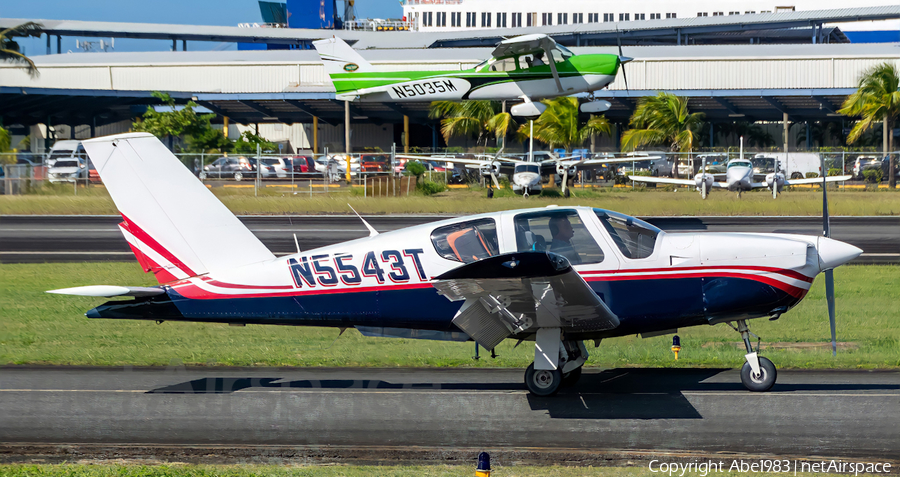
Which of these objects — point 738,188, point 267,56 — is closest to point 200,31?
Answer: point 267,56

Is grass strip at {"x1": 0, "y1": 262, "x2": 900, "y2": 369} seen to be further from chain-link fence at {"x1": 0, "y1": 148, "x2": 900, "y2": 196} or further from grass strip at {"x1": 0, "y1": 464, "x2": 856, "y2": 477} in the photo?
chain-link fence at {"x1": 0, "y1": 148, "x2": 900, "y2": 196}

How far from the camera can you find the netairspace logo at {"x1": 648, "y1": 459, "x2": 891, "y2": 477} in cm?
658

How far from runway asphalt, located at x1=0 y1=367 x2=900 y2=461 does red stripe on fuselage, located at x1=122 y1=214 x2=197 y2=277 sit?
5.10 feet

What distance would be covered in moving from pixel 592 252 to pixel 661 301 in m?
0.95

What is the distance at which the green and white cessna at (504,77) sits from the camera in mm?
26984

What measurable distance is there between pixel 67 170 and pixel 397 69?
20467 mm

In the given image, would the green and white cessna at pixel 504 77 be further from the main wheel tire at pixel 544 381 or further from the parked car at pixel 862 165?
the parked car at pixel 862 165

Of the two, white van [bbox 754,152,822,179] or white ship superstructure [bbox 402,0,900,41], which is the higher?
white ship superstructure [bbox 402,0,900,41]

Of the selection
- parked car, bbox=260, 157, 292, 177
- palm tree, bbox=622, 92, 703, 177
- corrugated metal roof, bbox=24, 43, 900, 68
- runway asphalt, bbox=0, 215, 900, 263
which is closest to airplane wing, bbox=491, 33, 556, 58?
A: runway asphalt, bbox=0, 215, 900, 263

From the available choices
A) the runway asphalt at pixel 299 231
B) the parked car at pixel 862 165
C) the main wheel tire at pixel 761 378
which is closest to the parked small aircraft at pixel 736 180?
the parked car at pixel 862 165

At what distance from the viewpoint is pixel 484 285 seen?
25.8 feet

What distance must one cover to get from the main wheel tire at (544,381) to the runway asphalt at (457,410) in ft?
0.47

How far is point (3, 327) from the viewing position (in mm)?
14023

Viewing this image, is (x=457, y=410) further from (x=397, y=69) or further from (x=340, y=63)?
(x=397, y=69)
